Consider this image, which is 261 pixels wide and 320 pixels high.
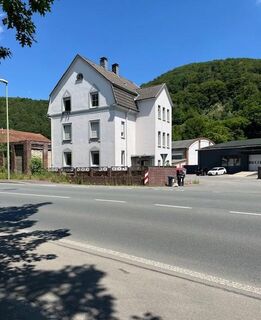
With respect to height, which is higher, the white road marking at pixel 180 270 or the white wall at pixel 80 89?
the white wall at pixel 80 89

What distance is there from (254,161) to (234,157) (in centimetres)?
356

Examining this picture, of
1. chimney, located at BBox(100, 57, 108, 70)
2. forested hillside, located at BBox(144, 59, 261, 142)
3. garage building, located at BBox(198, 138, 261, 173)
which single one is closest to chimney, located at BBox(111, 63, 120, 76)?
chimney, located at BBox(100, 57, 108, 70)

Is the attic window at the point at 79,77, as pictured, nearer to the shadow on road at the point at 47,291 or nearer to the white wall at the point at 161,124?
the white wall at the point at 161,124

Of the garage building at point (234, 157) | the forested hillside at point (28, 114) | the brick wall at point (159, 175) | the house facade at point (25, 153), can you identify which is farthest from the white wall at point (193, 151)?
the brick wall at point (159, 175)

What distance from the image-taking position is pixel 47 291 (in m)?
5.02

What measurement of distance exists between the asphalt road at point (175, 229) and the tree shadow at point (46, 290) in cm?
157

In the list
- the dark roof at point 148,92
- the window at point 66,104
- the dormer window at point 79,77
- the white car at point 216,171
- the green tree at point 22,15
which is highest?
the dormer window at point 79,77

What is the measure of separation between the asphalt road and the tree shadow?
61.7 inches

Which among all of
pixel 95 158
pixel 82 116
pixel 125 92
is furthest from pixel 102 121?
pixel 125 92

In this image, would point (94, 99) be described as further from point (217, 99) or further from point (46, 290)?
point (217, 99)

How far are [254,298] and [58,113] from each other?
41.0 meters

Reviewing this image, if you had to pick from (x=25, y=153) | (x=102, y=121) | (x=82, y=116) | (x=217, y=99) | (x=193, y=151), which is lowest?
(x=25, y=153)

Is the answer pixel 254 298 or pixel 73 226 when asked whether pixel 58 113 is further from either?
pixel 254 298

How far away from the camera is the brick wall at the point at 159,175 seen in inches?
1158
